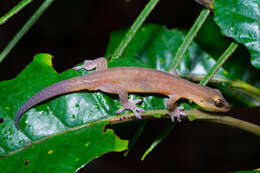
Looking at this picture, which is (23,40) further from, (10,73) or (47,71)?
(47,71)

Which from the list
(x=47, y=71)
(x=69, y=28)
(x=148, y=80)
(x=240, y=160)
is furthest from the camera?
(x=69, y=28)

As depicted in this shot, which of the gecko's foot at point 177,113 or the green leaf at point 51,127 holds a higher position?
the gecko's foot at point 177,113

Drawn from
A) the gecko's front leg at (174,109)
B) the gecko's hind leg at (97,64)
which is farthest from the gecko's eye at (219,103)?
the gecko's hind leg at (97,64)

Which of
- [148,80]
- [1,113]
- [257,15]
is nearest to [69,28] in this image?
[148,80]

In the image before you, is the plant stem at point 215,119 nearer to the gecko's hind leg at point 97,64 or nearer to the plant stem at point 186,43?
the plant stem at point 186,43

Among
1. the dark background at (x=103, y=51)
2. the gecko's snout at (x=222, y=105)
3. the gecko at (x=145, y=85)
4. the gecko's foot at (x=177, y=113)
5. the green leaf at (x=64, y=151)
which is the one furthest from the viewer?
the dark background at (x=103, y=51)

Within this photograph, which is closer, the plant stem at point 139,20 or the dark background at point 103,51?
the plant stem at point 139,20

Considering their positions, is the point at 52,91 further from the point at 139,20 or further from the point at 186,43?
the point at 186,43
